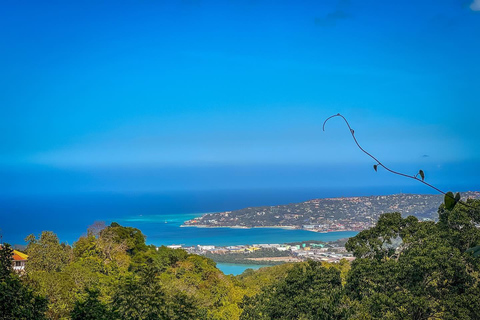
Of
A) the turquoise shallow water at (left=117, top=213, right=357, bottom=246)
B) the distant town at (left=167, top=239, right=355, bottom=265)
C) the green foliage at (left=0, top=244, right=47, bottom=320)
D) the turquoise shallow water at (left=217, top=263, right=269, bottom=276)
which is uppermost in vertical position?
the green foliage at (left=0, top=244, right=47, bottom=320)

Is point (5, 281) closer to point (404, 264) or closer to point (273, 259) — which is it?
point (404, 264)

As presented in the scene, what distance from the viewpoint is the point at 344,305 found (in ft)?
28.2

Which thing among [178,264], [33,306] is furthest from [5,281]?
[178,264]

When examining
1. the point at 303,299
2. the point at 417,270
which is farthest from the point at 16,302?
the point at 417,270

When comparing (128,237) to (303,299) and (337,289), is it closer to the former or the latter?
(303,299)

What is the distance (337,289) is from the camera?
9523mm

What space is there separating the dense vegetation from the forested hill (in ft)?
108

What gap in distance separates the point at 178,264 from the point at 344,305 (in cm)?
999

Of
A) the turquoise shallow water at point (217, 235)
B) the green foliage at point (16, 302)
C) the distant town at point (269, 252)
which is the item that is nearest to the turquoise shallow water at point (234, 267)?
the distant town at point (269, 252)

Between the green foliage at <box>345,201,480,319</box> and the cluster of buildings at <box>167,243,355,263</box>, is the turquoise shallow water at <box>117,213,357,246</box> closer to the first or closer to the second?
the cluster of buildings at <box>167,243,355,263</box>

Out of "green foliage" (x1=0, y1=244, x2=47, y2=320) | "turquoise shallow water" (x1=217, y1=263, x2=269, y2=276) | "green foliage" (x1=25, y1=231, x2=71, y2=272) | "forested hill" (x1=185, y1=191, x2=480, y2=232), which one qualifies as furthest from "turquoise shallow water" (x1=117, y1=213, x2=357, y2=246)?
"green foliage" (x1=0, y1=244, x2=47, y2=320)

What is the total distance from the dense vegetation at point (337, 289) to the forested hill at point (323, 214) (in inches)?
1292

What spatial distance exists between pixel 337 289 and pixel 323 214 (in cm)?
5189

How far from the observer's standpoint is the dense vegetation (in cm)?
704
